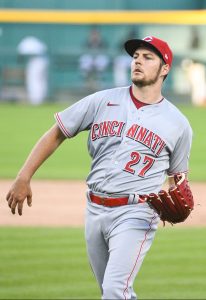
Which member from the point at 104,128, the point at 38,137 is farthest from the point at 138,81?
the point at 38,137

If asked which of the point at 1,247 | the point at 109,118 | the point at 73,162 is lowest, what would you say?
the point at 73,162

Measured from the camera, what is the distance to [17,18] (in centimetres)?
2544

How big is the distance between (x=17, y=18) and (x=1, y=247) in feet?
57.3

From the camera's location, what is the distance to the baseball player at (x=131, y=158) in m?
5.28

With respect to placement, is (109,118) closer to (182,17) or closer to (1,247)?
(1,247)

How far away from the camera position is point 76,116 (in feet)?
17.8

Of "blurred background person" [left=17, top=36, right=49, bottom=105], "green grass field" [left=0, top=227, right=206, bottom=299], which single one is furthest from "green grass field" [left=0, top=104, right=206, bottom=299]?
"blurred background person" [left=17, top=36, right=49, bottom=105]

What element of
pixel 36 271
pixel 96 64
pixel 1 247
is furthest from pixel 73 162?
pixel 96 64

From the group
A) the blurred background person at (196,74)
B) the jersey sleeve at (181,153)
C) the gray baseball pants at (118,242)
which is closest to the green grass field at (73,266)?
the gray baseball pants at (118,242)

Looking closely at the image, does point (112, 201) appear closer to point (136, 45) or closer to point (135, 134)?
point (135, 134)

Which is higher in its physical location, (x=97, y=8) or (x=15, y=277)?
(x=15, y=277)

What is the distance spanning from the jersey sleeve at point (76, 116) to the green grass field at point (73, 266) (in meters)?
1.56

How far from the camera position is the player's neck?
5441mm

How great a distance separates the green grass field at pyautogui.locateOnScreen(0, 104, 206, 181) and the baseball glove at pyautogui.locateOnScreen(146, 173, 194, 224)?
7.63 m
